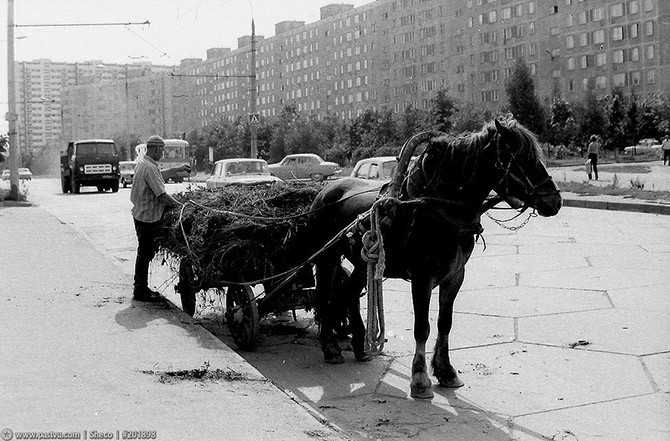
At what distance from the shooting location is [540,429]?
5.36 metres

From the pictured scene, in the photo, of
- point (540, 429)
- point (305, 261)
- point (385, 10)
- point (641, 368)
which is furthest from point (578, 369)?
point (385, 10)

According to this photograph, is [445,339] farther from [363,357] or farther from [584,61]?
[584,61]

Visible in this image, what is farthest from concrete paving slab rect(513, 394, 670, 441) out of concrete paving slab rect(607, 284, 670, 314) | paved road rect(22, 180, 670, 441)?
concrete paving slab rect(607, 284, 670, 314)

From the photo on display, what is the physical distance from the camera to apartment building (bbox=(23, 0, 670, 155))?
80750mm

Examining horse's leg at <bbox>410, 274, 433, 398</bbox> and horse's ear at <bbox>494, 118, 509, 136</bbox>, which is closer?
horse's ear at <bbox>494, 118, 509, 136</bbox>

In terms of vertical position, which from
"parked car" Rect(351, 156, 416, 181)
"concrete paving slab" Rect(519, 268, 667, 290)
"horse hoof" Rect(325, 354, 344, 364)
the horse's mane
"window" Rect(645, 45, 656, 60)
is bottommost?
"horse hoof" Rect(325, 354, 344, 364)

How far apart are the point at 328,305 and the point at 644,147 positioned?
203 ft

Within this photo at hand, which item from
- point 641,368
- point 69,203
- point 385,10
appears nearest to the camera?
point 641,368

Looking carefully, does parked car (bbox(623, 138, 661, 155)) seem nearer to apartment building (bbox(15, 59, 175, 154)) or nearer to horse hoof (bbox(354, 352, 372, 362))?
apartment building (bbox(15, 59, 175, 154))

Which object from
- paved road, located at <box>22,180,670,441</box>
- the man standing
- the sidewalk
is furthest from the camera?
the man standing

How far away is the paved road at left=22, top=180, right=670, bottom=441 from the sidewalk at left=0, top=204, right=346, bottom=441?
553mm

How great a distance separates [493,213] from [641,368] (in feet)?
52.0

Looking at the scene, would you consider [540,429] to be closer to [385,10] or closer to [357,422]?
[357,422]

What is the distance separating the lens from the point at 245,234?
7.65 meters
